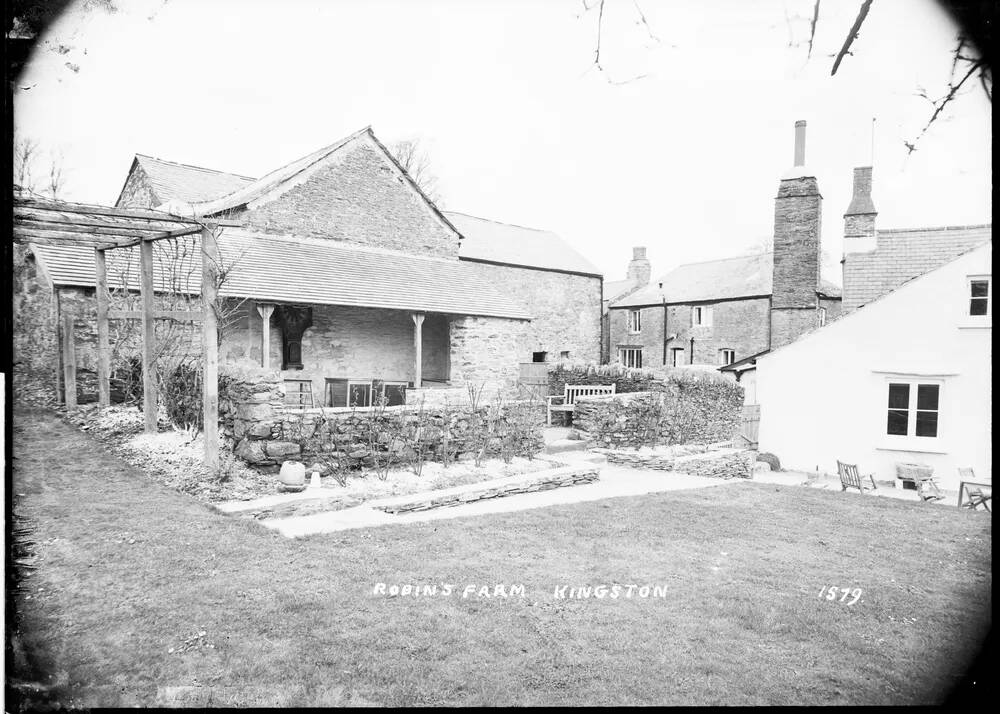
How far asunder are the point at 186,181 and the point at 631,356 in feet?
61.2

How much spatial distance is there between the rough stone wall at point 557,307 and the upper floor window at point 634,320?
2388mm

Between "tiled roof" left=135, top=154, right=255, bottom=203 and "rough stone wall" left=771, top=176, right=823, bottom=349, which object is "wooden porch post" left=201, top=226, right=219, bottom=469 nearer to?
"tiled roof" left=135, top=154, right=255, bottom=203

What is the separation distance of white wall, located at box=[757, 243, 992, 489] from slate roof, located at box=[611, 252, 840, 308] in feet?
36.5

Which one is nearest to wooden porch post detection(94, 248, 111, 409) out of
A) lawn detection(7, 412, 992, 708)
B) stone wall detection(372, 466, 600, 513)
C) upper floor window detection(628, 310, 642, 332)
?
lawn detection(7, 412, 992, 708)

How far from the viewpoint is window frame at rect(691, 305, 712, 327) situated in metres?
19.7

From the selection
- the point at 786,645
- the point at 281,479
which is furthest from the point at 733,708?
the point at 281,479

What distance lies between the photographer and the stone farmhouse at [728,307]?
9.50 meters

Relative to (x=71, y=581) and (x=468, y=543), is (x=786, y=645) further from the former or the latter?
(x=71, y=581)

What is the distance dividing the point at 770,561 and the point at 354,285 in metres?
8.47

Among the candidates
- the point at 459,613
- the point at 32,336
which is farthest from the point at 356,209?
the point at 459,613

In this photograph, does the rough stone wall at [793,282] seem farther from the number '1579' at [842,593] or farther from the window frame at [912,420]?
the number '1579' at [842,593]

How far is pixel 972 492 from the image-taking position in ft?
13.3

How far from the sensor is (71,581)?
2.97 metres

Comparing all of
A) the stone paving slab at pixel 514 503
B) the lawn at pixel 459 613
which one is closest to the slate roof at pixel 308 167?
the lawn at pixel 459 613
